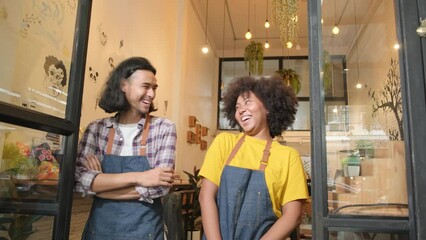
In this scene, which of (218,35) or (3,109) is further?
(218,35)

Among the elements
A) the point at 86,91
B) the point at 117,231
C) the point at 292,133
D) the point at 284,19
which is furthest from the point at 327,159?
the point at 292,133

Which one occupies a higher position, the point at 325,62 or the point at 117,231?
the point at 325,62

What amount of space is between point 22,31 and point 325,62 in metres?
1.03

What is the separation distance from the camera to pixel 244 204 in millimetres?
1377

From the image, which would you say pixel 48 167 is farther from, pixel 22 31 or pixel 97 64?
pixel 97 64

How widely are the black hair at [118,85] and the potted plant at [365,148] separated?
35.7 inches

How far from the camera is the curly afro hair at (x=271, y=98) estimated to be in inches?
63.7

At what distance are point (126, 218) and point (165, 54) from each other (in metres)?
3.85

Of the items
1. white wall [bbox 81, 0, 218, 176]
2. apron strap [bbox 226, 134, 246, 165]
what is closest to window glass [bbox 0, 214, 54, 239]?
apron strap [bbox 226, 134, 246, 165]

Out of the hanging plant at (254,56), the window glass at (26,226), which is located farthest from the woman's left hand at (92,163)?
the hanging plant at (254,56)

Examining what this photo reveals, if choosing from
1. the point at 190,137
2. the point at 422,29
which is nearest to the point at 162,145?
the point at 422,29

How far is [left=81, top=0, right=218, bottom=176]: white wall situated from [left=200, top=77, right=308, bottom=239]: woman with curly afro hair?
5.75 ft

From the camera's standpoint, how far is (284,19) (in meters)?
4.48

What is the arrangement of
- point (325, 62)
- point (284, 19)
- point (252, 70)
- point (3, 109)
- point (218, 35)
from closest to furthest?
point (3, 109) → point (325, 62) → point (284, 19) → point (252, 70) → point (218, 35)
